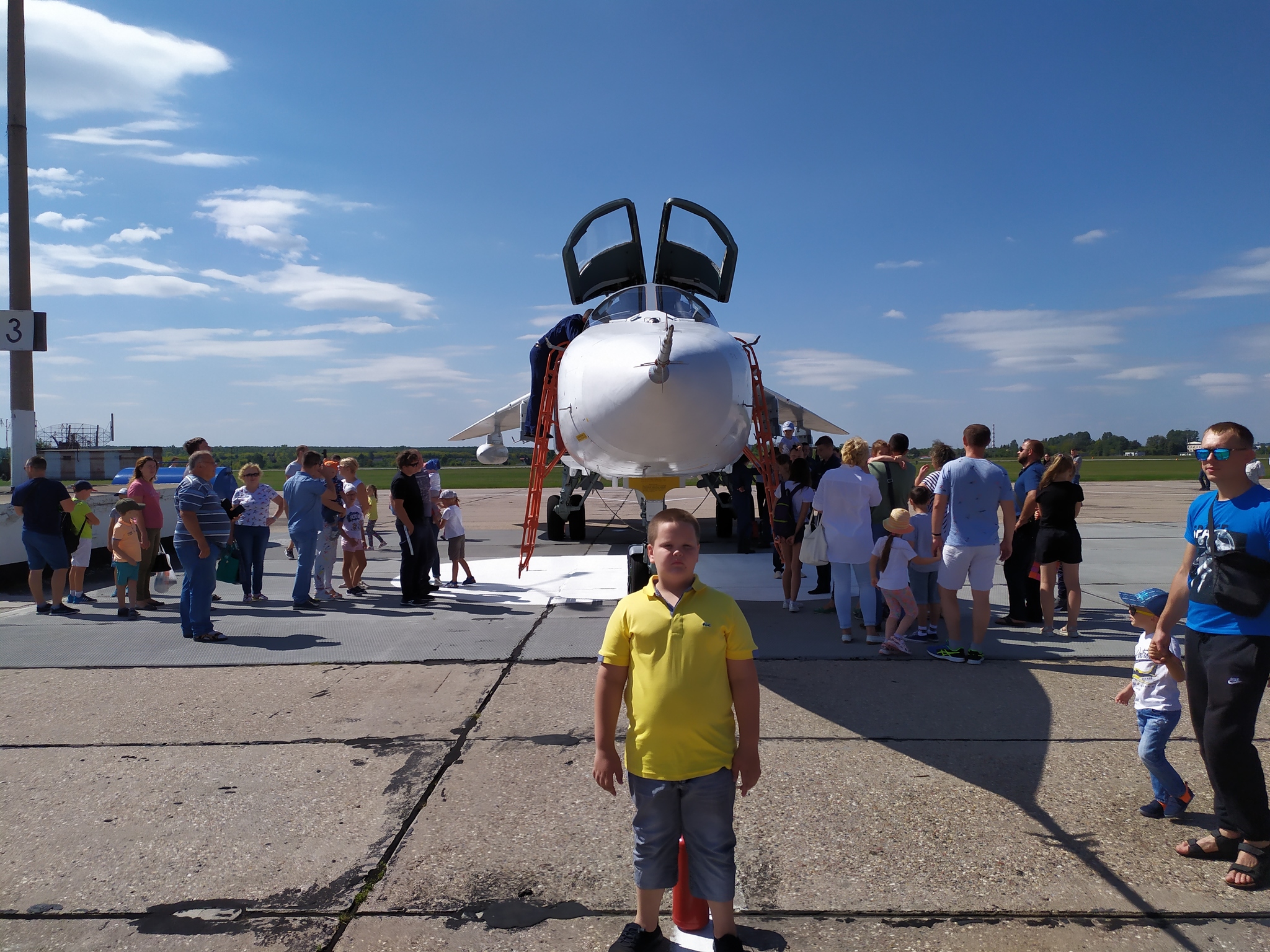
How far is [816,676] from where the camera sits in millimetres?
5242

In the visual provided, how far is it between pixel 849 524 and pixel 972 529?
93cm

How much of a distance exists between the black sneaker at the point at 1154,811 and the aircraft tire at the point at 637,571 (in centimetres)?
326

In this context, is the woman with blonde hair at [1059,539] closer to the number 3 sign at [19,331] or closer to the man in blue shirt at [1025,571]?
the man in blue shirt at [1025,571]

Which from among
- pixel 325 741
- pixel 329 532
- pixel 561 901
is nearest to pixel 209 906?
pixel 561 901

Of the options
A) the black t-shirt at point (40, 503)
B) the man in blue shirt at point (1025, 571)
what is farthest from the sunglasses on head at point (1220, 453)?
the black t-shirt at point (40, 503)

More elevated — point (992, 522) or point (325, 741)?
point (992, 522)

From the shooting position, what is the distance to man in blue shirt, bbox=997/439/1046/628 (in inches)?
273

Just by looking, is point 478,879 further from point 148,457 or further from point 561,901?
point 148,457

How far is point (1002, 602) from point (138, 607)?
9.17 metres

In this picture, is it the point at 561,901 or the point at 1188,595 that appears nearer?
the point at 561,901

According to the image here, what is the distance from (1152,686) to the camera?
3.19 meters

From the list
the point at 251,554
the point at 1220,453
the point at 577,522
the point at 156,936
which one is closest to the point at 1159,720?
the point at 1220,453

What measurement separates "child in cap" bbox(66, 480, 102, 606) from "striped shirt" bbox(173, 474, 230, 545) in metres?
2.43

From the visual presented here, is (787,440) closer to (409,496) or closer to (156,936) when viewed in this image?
(409,496)
